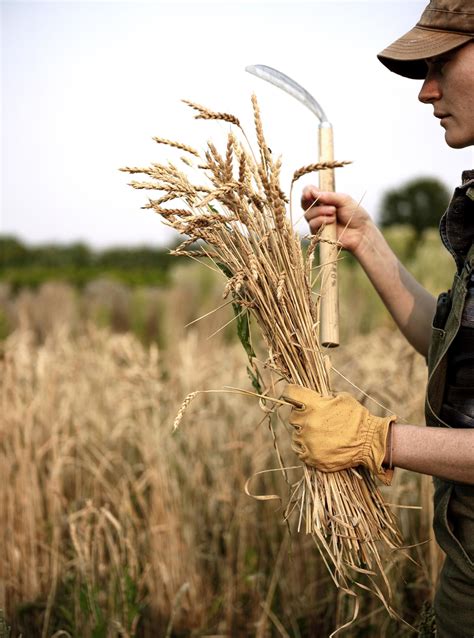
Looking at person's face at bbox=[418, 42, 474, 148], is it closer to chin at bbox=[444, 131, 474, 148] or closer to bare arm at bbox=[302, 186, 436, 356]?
chin at bbox=[444, 131, 474, 148]

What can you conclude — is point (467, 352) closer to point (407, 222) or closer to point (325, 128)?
point (325, 128)

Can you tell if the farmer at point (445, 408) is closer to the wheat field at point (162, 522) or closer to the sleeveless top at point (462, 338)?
the sleeveless top at point (462, 338)

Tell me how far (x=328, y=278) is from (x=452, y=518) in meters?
0.58

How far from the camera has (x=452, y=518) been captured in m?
1.53

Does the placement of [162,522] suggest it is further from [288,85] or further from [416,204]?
[416,204]

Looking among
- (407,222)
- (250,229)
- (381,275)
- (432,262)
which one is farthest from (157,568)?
(407,222)

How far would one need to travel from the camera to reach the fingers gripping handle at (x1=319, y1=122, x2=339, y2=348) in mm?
1659

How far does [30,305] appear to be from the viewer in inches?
310

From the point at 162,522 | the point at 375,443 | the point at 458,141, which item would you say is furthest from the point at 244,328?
the point at 162,522

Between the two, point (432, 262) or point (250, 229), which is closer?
point (250, 229)

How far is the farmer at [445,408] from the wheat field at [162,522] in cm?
68

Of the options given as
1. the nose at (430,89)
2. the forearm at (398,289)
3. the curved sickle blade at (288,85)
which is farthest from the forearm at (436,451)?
the curved sickle blade at (288,85)

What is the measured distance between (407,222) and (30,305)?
17.8 m

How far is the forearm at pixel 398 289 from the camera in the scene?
1.84m
